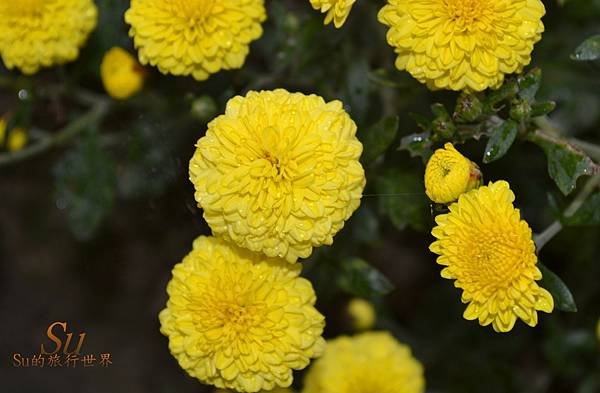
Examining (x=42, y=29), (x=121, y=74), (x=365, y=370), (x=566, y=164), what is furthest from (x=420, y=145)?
(x=42, y=29)

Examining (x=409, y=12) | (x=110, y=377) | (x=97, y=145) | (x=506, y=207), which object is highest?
(x=409, y=12)

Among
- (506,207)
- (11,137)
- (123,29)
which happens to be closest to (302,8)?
(123,29)

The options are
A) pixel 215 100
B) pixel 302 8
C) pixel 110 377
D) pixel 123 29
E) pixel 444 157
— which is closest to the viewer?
pixel 444 157

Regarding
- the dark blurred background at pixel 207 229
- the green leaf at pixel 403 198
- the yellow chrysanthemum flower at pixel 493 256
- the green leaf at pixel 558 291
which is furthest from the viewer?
the dark blurred background at pixel 207 229

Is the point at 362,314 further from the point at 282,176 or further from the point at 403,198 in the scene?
the point at 282,176

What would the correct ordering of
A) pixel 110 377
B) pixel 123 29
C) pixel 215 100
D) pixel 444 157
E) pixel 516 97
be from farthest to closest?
pixel 110 377 < pixel 123 29 < pixel 215 100 < pixel 516 97 < pixel 444 157

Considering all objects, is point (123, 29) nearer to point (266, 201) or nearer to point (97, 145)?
point (97, 145)

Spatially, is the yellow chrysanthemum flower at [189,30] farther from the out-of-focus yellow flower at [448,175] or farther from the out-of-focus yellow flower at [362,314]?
the out-of-focus yellow flower at [362,314]

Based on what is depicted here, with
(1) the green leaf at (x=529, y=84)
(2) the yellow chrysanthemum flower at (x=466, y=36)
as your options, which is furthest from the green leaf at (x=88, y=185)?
(1) the green leaf at (x=529, y=84)
